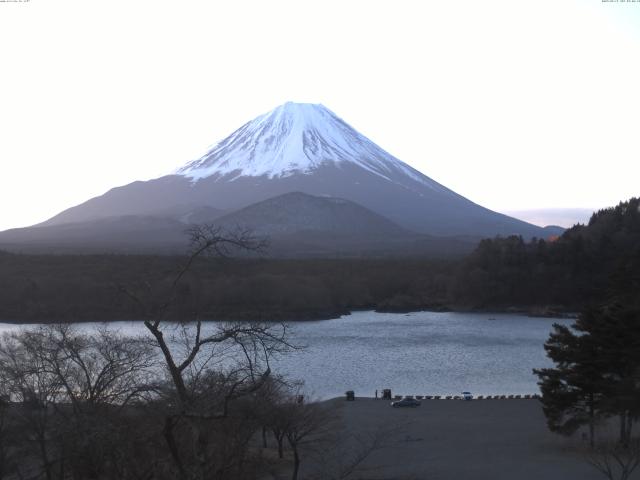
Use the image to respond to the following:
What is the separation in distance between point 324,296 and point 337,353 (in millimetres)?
12914

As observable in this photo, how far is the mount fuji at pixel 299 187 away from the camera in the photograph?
67.6 meters

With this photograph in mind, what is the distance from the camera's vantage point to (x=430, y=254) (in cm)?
4991

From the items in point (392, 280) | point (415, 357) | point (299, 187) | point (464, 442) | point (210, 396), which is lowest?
point (464, 442)

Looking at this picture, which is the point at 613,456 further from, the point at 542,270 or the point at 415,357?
the point at 542,270

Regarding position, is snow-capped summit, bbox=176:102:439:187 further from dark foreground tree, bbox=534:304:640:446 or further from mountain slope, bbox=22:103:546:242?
dark foreground tree, bbox=534:304:640:446

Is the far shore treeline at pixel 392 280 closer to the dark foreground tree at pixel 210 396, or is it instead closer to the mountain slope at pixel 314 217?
the dark foreground tree at pixel 210 396

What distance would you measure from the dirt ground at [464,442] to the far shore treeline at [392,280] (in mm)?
14619

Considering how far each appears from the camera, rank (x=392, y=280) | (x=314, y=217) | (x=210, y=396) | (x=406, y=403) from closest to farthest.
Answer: (x=210, y=396) → (x=406, y=403) → (x=392, y=280) → (x=314, y=217)

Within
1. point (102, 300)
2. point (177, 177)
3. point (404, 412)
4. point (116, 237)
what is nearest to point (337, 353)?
point (404, 412)

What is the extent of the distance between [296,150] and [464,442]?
69.7 m

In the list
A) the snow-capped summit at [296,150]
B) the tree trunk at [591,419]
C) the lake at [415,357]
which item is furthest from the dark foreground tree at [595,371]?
the snow-capped summit at [296,150]

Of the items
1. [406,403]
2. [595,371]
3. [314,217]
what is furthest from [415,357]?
[314,217]

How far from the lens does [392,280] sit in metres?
36.0

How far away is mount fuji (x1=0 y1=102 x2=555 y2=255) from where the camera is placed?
6762cm
